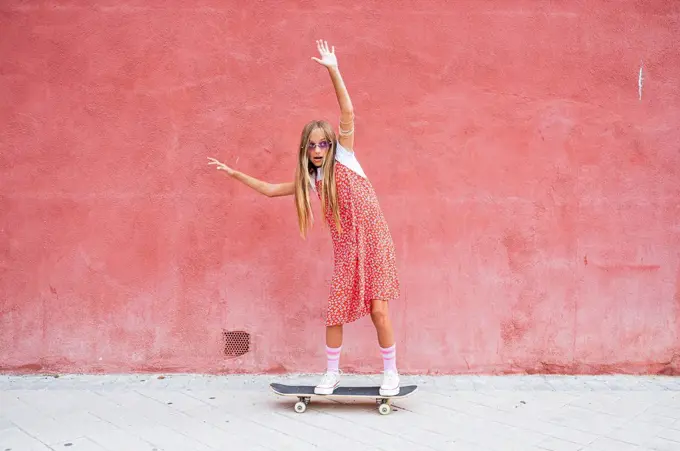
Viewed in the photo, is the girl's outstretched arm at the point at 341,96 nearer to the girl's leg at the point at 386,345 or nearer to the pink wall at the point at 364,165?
the pink wall at the point at 364,165

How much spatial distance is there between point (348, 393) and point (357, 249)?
88cm

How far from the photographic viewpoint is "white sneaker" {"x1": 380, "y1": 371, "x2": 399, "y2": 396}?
3.74 meters

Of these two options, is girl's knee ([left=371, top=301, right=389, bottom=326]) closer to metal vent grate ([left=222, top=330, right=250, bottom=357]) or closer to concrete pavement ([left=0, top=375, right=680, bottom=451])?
concrete pavement ([left=0, top=375, right=680, bottom=451])

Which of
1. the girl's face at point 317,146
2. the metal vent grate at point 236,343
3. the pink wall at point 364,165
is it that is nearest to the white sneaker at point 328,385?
the pink wall at point 364,165

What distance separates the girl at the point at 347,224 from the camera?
3.67m

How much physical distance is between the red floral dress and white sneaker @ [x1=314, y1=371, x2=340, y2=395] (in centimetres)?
33

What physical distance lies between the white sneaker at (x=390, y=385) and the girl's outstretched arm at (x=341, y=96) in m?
1.40

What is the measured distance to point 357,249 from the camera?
12.2 feet

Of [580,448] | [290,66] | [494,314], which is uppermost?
[290,66]

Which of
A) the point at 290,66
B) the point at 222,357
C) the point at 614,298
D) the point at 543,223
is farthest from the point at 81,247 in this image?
the point at 614,298

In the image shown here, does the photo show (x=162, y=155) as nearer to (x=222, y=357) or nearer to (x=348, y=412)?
(x=222, y=357)

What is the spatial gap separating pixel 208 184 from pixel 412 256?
1538mm

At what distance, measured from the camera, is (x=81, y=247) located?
4.42 metres

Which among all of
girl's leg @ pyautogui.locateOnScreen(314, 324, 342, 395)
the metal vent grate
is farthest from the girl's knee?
the metal vent grate
